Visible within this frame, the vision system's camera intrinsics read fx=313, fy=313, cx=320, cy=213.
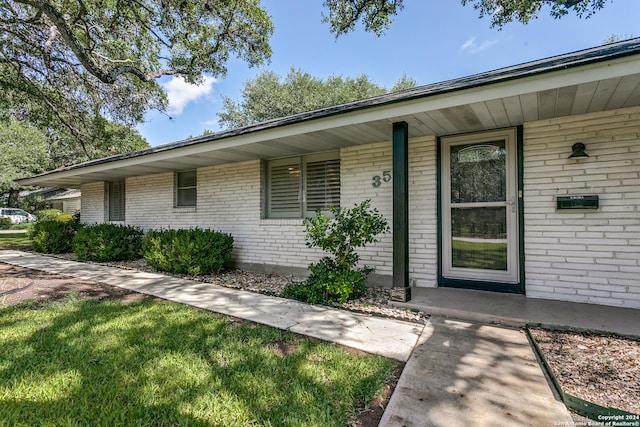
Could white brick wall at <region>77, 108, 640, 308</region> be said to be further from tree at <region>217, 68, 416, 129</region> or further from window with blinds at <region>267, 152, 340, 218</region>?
tree at <region>217, 68, 416, 129</region>

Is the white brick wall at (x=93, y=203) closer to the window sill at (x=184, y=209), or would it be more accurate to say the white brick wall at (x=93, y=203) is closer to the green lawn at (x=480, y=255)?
the window sill at (x=184, y=209)

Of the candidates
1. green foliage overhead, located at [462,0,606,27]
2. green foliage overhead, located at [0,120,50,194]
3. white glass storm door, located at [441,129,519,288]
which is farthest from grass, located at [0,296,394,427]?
green foliage overhead, located at [0,120,50,194]

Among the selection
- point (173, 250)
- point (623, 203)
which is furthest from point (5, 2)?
point (623, 203)

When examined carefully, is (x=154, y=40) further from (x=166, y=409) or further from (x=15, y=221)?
(x=15, y=221)

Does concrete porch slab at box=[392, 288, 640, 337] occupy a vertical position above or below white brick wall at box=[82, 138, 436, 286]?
below

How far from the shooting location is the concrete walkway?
194 centimetres

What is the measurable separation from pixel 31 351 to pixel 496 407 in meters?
3.68

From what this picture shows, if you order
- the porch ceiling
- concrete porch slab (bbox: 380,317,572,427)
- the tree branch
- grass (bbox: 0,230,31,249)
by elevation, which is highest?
the tree branch

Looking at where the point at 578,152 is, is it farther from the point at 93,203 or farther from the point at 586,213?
the point at 93,203

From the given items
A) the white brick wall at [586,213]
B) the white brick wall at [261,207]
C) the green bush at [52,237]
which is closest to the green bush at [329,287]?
the white brick wall at [261,207]

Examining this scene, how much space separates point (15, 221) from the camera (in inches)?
980

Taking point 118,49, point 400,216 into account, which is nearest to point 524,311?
point 400,216

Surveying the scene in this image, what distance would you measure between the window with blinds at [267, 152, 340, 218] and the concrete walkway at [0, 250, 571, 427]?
2.23m

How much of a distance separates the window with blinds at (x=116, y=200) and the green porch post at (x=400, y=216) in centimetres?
929
